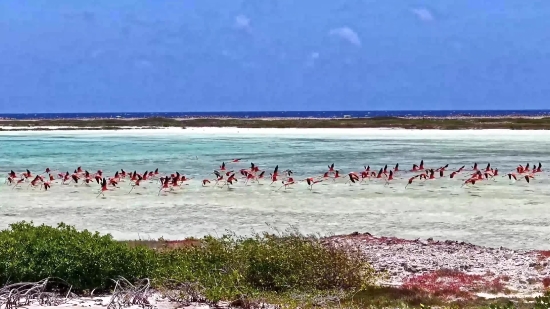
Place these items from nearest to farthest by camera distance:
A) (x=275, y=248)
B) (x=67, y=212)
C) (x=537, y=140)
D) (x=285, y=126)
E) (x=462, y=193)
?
(x=275, y=248) < (x=67, y=212) < (x=462, y=193) < (x=537, y=140) < (x=285, y=126)

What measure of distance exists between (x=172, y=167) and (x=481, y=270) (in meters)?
23.6

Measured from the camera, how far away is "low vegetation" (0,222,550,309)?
987 centimetres

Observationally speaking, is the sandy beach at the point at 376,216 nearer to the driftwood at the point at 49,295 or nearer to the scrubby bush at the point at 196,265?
the driftwood at the point at 49,295

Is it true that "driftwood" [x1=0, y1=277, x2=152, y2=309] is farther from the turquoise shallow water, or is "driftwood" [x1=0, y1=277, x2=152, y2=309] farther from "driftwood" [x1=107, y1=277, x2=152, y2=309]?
the turquoise shallow water

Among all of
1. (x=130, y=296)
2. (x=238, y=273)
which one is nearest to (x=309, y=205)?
(x=238, y=273)

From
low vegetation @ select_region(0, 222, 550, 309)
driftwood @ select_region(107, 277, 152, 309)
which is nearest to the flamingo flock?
low vegetation @ select_region(0, 222, 550, 309)

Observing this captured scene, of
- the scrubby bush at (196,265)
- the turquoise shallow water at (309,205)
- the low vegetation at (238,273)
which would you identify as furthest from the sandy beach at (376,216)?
the scrubby bush at (196,265)

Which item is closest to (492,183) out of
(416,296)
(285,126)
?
(416,296)

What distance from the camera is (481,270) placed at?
12.2 meters

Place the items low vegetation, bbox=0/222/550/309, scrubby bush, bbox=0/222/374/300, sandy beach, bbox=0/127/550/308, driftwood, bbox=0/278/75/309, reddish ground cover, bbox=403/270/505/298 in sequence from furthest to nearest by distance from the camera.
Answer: sandy beach, bbox=0/127/550/308 → reddish ground cover, bbox=403/270/505/298 → scrubby bush, bbox=0/222/374/300 → low vegetation, bbox=0/222/550/309 → driftwood, bbox=0/278/75/309

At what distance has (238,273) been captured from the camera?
10359mm

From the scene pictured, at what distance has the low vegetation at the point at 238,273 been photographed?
9867 mm

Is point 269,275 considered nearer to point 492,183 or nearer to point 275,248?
point 275,248

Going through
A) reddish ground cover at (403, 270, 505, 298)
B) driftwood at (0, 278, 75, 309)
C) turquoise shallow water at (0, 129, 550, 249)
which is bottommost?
turquoise shallow water at (0, 129, 550, 249)
